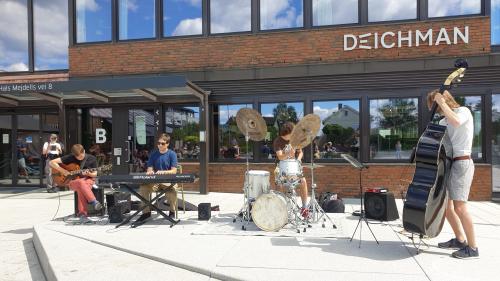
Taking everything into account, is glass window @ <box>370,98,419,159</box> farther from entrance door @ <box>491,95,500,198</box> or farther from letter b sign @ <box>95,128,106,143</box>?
letter b sign @ <box>95,128,106,143</box>

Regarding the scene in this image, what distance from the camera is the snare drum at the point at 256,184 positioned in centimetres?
646

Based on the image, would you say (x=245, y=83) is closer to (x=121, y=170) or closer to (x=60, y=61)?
(x=121, y=170)

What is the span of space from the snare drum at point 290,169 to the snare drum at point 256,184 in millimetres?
333

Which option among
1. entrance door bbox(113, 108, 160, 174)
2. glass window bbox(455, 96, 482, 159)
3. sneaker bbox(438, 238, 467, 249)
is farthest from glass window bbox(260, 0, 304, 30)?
sneaker bbox(438, 238, 467, 249)

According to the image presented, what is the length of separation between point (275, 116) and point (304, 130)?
4.14 metres

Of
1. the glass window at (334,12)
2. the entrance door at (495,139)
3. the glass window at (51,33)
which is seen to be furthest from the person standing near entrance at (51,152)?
the entrance door at (495,139)

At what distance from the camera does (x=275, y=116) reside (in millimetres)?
10453

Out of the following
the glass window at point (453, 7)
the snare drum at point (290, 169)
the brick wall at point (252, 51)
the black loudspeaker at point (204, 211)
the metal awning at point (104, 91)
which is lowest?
the black loudspeaker at point (204, 211)

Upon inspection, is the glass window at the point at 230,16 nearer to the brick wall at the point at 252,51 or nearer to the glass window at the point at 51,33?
the brick wall at the point at 252,51

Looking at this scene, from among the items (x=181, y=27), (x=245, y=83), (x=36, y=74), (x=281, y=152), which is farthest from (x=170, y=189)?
(x=36, y=74)

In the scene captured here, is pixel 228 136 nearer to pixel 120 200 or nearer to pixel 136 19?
pixel 136 19

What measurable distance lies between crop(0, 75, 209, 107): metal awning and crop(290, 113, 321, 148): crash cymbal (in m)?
3.44

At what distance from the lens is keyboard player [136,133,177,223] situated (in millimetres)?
6875

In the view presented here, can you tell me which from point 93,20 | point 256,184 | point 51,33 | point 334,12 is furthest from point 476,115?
point 51,33
